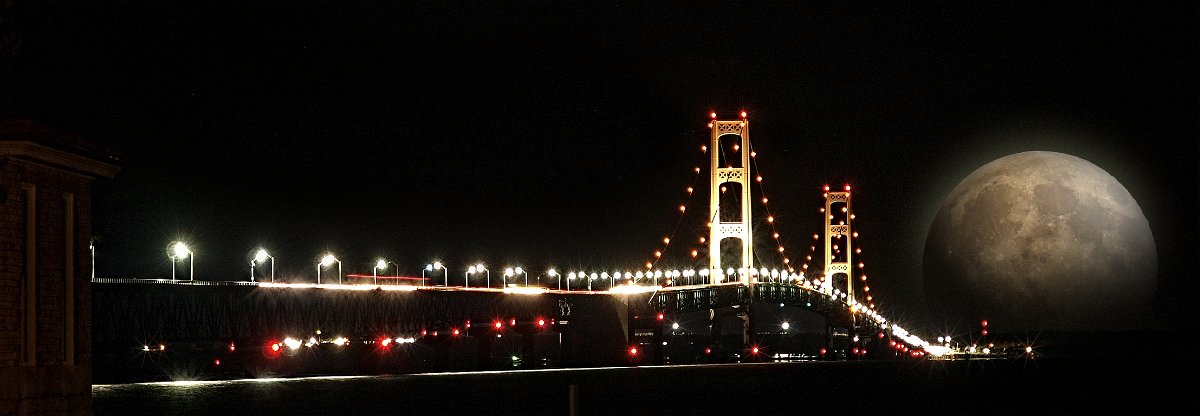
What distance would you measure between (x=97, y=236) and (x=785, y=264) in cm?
4962

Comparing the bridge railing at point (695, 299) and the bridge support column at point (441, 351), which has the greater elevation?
the bridge railing at point (695, 299)

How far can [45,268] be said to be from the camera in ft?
41.1

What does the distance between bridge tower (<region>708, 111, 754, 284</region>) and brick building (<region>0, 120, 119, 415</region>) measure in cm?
7783

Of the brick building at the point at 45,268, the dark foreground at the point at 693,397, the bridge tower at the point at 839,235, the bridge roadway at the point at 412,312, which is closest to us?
the brick building at the point at 45,268

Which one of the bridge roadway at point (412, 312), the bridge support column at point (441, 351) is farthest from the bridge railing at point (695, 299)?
the bridge support column at point (441, 351)

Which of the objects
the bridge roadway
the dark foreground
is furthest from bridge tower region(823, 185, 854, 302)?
the dark foreground

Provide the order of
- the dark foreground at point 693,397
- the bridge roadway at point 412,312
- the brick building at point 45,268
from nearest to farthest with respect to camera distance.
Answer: the brick building at point 45,268, the dark foreground at point 693,397, the bridge roadway at point 412,312

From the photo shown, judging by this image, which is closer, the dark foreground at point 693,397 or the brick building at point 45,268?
the brick building at point 45,268

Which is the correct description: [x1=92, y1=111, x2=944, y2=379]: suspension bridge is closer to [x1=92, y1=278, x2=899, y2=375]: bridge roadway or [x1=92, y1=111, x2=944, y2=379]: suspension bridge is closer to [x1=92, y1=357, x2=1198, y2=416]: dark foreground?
[x1=92, y1=278, x2=899, y2=375]: bridge roadway

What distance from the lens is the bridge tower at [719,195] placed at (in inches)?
3610

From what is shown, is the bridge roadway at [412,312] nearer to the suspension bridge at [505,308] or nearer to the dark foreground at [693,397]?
the suspension bridge at [505,308]

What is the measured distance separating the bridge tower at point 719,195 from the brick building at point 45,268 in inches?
3064

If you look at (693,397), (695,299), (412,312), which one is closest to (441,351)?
(412,312)

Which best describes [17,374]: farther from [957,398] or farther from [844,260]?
[844,260]
